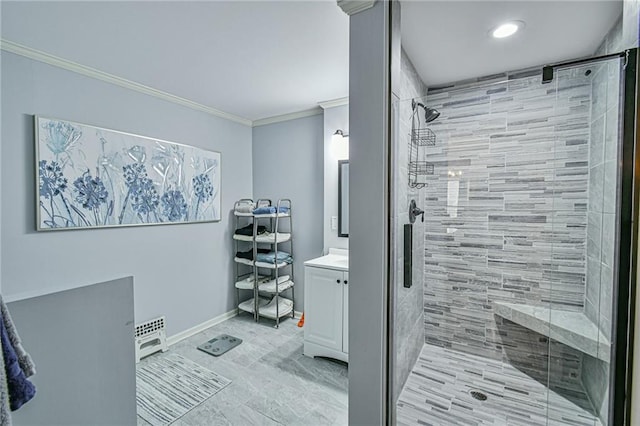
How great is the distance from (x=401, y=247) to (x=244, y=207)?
2.27 metres

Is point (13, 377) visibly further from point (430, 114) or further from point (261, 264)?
point (430, 114)

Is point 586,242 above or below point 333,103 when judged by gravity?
below

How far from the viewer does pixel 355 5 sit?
1.30m

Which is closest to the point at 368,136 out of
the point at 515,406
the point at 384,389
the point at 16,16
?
the point at 384,389

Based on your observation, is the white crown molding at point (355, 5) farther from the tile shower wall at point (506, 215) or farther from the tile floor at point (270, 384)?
the tile floor at point (270, 384)

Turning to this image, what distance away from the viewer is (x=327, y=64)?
2.12m

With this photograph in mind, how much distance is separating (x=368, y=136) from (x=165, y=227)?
234 cm

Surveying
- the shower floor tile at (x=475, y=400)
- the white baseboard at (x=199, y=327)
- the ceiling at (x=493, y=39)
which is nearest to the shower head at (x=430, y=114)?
the ceiling at (x=493, y=39)

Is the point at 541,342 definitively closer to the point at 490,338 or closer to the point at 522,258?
the point at 490,338

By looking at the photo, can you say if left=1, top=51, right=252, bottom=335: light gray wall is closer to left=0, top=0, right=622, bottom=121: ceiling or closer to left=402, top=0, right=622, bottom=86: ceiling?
left=0, top=0, right=622, bottom=121: ceiling

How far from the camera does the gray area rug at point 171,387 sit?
1863 mm

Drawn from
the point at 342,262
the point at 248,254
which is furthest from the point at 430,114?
the point at 248,254

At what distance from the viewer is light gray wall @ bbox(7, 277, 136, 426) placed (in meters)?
1.07

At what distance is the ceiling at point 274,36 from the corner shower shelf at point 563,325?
5.36 feet
